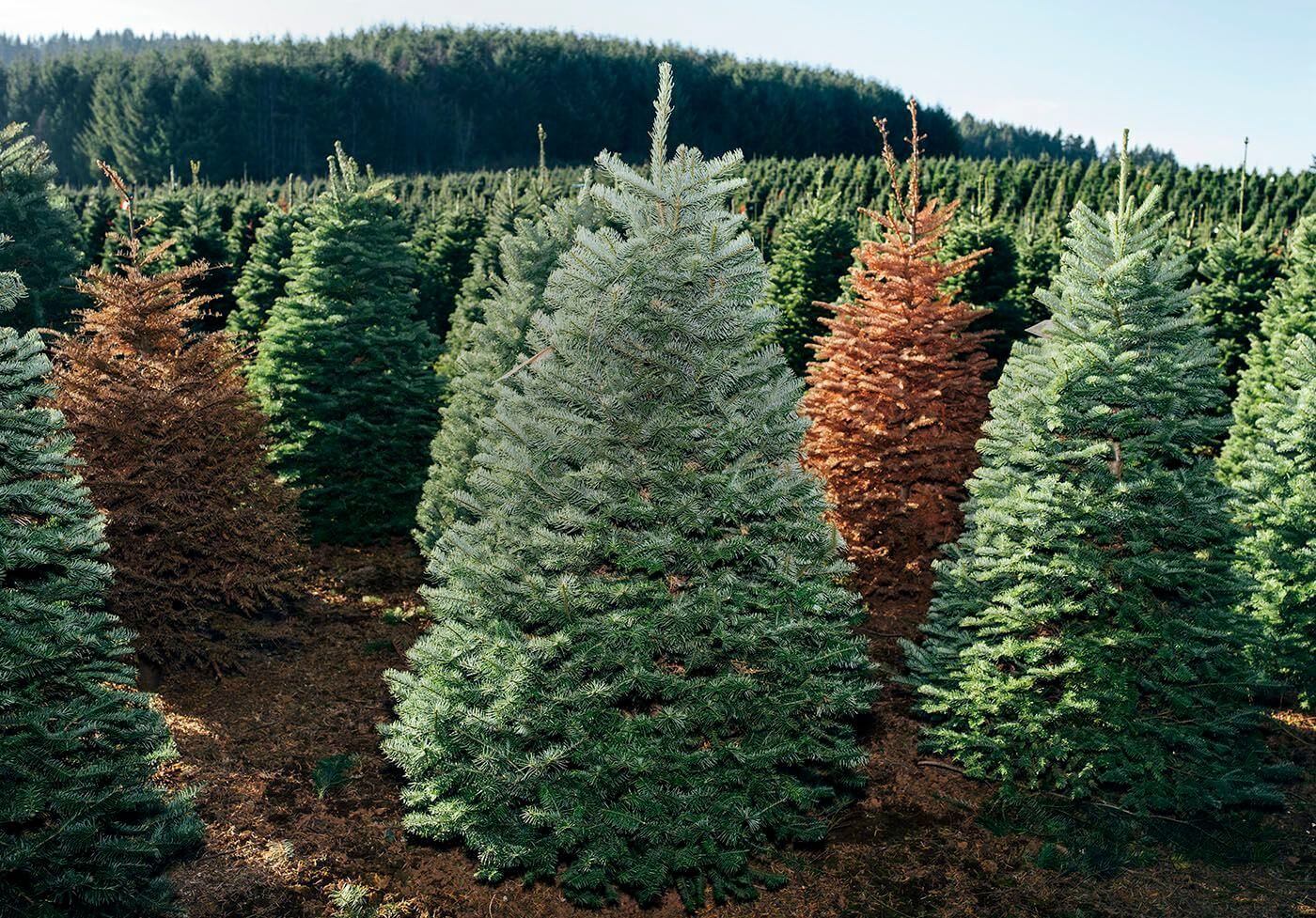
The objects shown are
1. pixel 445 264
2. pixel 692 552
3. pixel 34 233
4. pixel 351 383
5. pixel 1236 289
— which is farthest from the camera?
pixel 445 264

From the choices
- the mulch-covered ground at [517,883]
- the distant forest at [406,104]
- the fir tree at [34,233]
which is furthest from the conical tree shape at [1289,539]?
the distant forest at [406,104]

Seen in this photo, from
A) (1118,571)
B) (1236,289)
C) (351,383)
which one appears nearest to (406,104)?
(1236,289)

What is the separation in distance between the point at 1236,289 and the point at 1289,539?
658 inches

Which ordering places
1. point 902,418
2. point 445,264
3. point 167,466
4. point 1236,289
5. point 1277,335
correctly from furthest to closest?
1. point 445,264
2. point 1236,289
3. point 1277,335
4. point 902,418
5. point 167,466

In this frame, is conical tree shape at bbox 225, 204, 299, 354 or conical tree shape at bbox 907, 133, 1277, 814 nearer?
conical tree shape at bbox 907, 133, 1277, 814

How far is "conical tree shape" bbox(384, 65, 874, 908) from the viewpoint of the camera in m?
5.33

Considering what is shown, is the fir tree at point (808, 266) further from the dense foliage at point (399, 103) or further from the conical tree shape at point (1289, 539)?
the dense foliage at point (399, 103)

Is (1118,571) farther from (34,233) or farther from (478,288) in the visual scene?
(34,233)

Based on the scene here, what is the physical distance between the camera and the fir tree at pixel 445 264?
3186 cm

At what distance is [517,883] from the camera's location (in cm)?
601

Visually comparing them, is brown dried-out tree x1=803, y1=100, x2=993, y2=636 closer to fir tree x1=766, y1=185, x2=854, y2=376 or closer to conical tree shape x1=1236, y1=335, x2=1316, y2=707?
conical tree shape x1=1236, y1=335, x2=1316, y2=707

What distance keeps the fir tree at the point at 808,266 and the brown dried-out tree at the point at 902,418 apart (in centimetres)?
1443

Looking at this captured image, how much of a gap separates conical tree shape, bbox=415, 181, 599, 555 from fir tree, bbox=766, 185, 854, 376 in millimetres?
15099

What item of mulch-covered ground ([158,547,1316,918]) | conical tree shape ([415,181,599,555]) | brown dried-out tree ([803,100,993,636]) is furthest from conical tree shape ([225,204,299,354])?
brown dried-out tree ([803,100,993,636])
